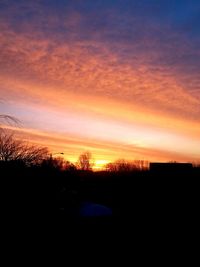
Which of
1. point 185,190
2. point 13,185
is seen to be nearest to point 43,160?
point 13,185

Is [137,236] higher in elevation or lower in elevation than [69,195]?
lower

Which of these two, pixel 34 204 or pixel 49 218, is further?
pixel 49 218

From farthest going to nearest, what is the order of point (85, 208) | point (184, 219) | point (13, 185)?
1. point (184, 219)
2. point (85, 208)
3. point (13, 185)

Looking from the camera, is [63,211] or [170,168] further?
[170,168]

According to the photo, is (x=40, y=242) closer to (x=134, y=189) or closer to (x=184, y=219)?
(x=184, y=219)

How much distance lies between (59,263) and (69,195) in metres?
4.47

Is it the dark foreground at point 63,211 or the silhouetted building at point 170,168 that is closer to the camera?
the dark foreground at point 63,211

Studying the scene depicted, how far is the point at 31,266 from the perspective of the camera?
28.0ft

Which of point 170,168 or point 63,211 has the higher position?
point 170,168

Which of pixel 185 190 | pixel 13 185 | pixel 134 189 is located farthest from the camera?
pixel 134 189

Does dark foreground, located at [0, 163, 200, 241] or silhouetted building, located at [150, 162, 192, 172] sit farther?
silhouetted building, located at [150, 162, 192, 172]

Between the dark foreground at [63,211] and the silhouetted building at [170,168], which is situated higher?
the silhouetted building at [170,168]

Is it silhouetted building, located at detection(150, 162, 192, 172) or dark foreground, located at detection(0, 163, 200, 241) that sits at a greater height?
silhouetted building, located at detection(150, 162, 192, 172)

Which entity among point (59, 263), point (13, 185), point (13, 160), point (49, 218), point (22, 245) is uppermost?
point (13, 160)
